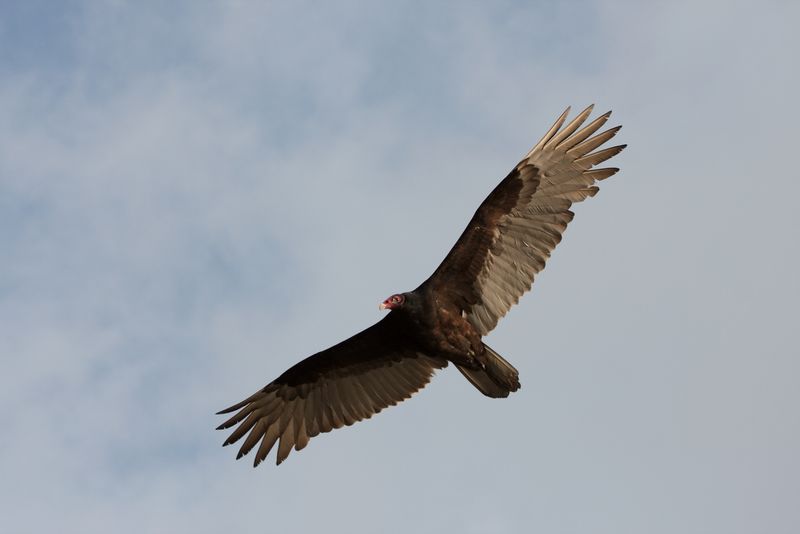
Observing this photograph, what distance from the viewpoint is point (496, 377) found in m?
12.9

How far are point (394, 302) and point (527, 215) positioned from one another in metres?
1.65

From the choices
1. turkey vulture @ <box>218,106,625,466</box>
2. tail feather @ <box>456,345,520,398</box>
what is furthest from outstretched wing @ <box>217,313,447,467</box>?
tail feather @ <box>456,345,520,398</box>

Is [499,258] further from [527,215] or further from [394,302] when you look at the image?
[394,302]

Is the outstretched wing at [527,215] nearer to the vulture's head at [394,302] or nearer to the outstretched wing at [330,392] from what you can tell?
the vulture's head at [394,302]

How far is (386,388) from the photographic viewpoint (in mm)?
13961

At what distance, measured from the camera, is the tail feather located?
42.1ft

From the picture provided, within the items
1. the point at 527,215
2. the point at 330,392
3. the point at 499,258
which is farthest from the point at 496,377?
the point at 330,392

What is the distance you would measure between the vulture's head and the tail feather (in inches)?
39.1

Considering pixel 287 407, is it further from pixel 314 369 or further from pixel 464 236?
pixel 464 236

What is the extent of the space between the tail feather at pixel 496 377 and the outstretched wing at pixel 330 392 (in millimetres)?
855

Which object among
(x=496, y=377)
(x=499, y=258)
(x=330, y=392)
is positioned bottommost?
(x=496, y=377)

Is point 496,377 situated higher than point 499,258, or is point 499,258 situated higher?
point 499,258

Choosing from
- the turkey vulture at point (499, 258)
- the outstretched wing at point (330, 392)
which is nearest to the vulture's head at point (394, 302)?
the turkey vulture at point (499, 258)

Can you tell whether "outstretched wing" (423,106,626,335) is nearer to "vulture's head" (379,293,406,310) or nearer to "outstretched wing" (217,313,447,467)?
"vulture's head" (379,293,406,310)
